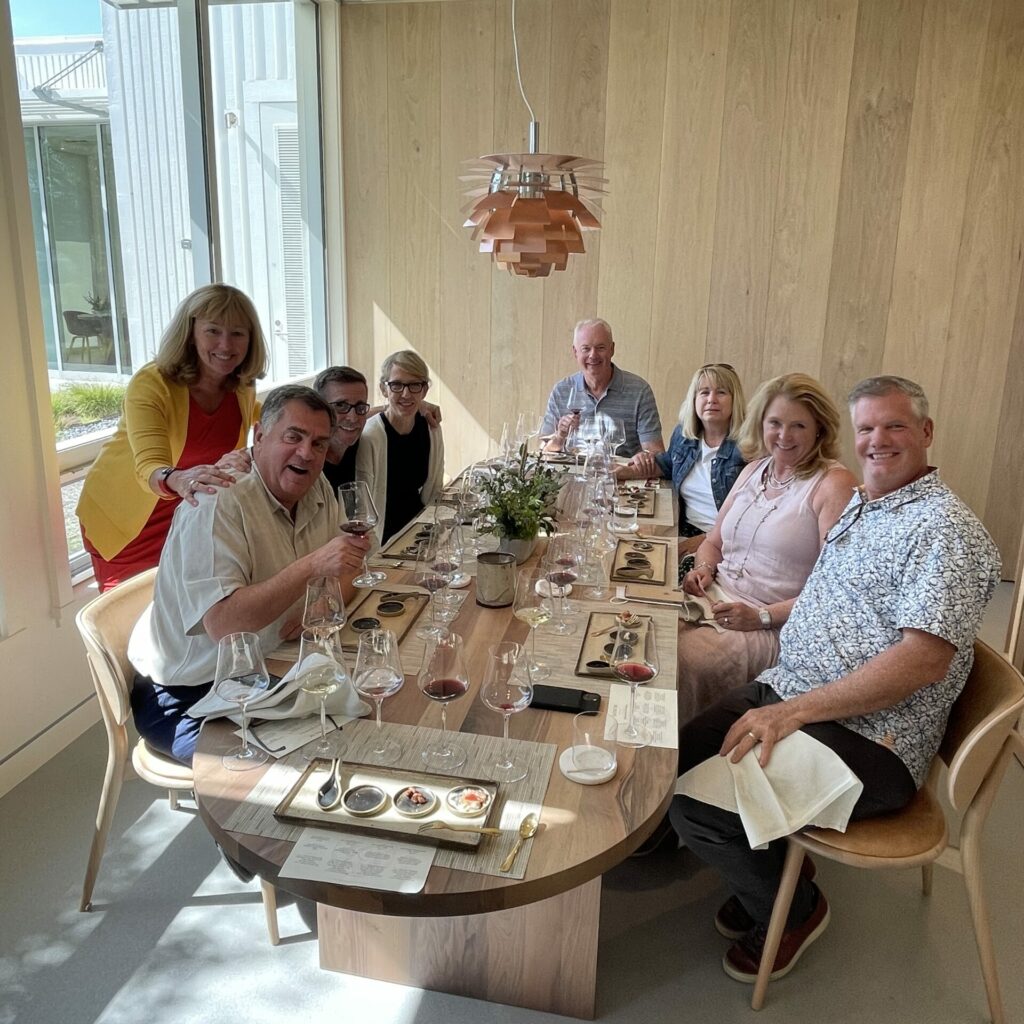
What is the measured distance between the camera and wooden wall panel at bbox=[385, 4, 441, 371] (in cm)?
513

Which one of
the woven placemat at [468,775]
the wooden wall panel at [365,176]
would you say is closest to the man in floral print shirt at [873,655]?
the woven placemat at [468,775]

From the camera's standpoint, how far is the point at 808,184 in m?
4.83

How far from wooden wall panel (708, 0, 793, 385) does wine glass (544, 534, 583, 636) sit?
305cm

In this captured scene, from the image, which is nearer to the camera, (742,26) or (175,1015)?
(175,1015)

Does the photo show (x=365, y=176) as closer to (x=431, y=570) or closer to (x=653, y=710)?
(x=431, y=570)

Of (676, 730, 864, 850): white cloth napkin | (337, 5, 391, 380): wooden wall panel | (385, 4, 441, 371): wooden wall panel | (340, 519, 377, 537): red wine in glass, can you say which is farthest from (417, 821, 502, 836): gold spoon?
(337, 5, 391, 380): wooden wall panel

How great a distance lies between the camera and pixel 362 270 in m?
5.54

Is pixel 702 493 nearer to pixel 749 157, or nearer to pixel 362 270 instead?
pixel 749 157

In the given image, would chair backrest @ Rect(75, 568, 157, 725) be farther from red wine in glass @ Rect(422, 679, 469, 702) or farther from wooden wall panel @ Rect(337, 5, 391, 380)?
wooden wall panel @ Rect(337, 5, 391, 380)

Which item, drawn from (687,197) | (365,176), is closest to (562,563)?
(687,197)

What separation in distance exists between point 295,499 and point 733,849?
4.52ft

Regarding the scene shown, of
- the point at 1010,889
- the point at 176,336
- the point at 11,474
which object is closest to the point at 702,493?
the point at 1010,889

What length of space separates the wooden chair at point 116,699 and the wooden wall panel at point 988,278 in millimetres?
4437

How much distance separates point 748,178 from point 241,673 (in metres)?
4.29
